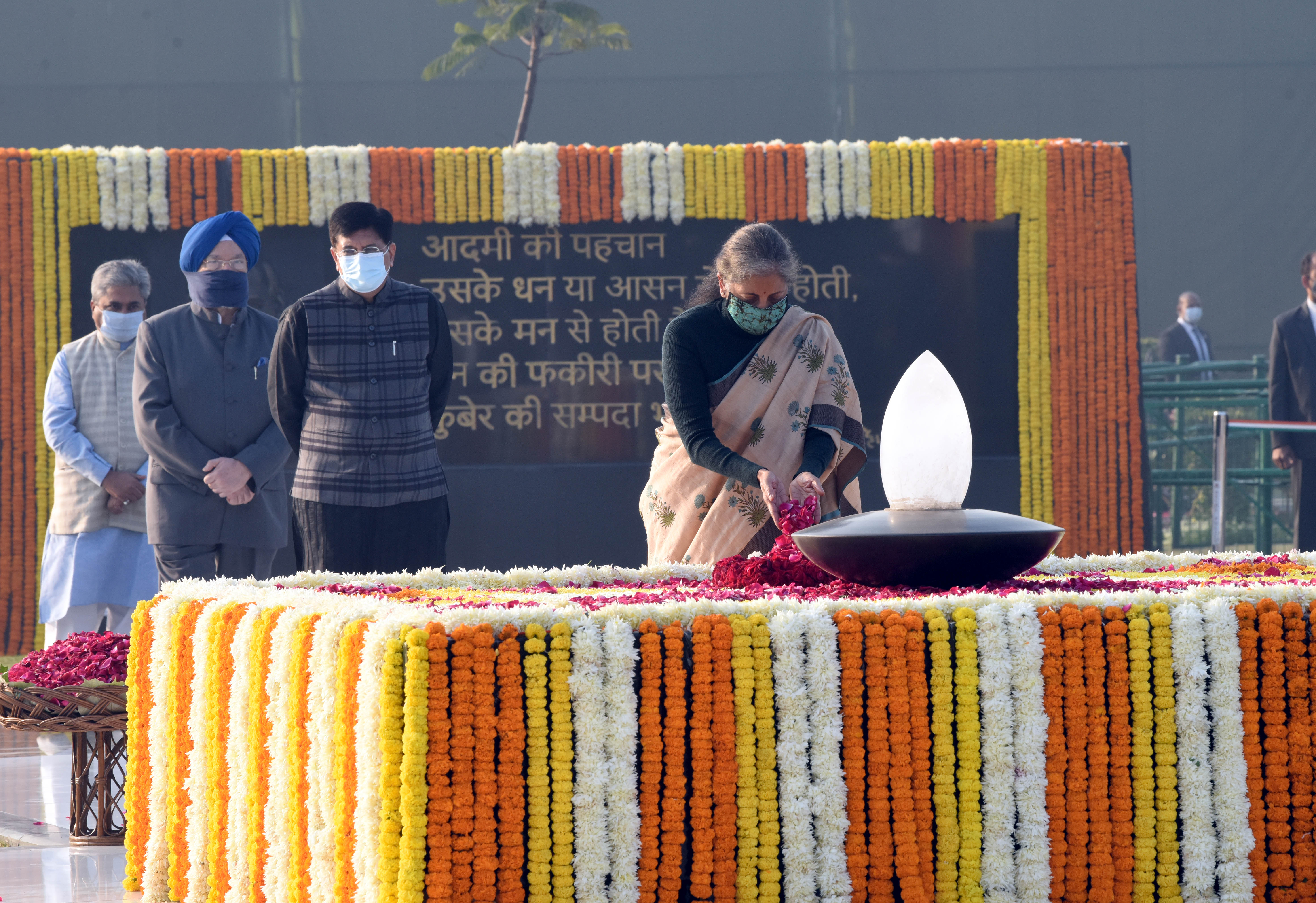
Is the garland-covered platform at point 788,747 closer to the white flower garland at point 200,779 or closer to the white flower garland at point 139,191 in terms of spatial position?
the white flower garland at point 200,779

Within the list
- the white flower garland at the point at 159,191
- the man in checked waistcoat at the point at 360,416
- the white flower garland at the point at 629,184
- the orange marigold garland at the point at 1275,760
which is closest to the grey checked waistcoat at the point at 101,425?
the man in checked waistcoat at the point at 360,416

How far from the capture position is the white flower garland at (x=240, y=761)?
2592mm

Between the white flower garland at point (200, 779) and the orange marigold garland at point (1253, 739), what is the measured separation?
5.70ft

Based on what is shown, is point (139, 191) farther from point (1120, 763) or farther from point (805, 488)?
point (1120, 763)

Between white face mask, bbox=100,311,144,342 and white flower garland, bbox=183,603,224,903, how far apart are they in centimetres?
313

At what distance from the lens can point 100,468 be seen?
5.57 m

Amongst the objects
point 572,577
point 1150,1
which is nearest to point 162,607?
point 572,577

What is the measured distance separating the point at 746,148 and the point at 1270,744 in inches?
226

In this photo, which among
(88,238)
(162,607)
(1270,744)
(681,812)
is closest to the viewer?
(681,812)

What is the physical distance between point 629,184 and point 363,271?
3613 millimetres

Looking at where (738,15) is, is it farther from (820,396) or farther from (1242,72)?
(820,396)

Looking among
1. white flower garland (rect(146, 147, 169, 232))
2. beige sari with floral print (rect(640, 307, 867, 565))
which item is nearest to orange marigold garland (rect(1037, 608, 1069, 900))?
beige sari with floral print (rect(640, 307, 867, 565))

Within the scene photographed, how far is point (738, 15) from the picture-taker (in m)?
18.8

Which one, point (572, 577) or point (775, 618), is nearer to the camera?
point (775, 618)
